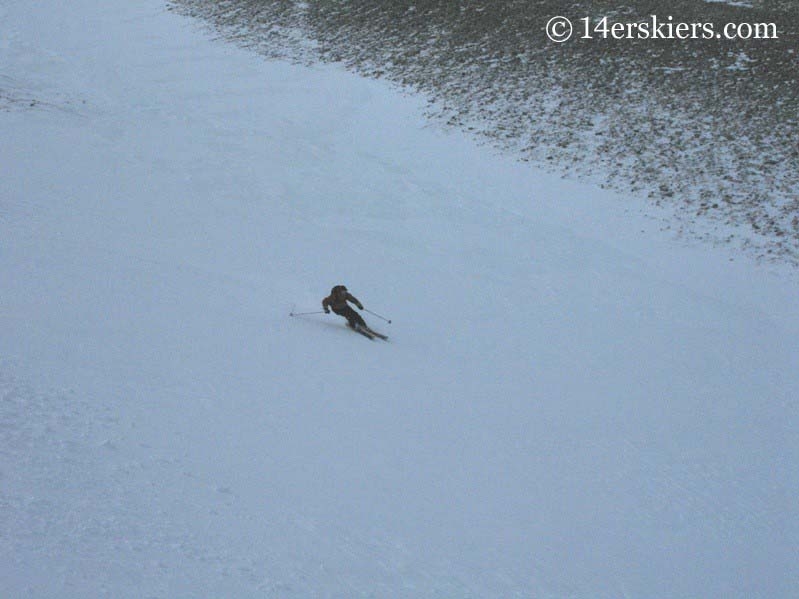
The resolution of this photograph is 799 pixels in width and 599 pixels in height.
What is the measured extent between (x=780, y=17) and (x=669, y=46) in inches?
230

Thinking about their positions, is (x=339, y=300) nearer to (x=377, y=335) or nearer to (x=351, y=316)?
(x=351, y=316)

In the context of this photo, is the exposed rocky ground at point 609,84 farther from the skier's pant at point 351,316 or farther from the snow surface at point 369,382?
the skier's pant at point 351,316

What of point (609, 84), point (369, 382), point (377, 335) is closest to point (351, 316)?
point (377, 335)

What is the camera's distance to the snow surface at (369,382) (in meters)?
6.38

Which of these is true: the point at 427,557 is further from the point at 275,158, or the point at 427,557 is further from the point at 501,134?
the point at 501,134

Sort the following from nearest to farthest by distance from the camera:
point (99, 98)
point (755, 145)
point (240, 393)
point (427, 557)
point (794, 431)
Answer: point (427, 557), point (240, 393), point (794, 431), point (755, 145), point (99, 98)

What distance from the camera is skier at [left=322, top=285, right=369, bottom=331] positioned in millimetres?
11422

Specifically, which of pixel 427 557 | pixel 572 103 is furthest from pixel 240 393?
pixel 572 103

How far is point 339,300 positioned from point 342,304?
11 cm

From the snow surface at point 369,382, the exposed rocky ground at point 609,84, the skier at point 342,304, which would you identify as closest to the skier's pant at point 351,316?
the skier at point 342,304

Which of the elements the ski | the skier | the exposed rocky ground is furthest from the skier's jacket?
the exposed rocky ground

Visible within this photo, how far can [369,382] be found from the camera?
32.7 feet

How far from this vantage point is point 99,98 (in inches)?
904

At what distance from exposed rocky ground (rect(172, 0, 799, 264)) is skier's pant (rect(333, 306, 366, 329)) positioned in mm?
10076
